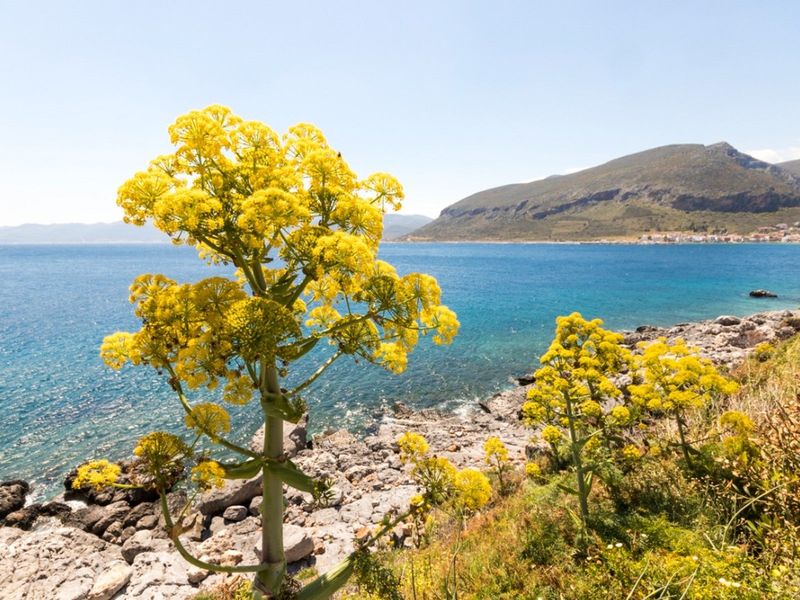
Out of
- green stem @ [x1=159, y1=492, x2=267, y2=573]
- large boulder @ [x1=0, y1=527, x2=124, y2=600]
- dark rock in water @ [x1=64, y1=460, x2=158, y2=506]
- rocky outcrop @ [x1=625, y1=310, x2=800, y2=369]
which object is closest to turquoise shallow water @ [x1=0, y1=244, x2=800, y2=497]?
dark rock in water @ [x1=64, y1=460, x2=158, y2=506]

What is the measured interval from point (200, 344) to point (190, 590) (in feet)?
33.0

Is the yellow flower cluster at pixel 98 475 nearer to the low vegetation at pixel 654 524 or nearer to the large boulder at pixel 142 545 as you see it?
the low vegetation at pixel 654 524

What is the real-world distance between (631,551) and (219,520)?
14253mm

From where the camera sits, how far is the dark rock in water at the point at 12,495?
16391 mm

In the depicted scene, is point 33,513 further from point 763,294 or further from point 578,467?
point 763,294

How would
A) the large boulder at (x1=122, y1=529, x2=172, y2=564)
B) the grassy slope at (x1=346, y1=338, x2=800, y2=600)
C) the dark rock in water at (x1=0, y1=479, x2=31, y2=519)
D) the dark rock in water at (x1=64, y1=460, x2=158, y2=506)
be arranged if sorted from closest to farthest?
1. the grassy slope at (x1=346, y1=338, x2=800, y2=600)
2. the large boulder at (x1=122, y1=529, x2=172, y2=564)
3. the dark rock in water at (x1=0, y1=479, x2=31, y2=519)
4. the dark rock in water at (x1=64, y1=460, x2=158, y2=506)

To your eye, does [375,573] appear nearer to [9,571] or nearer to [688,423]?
[688,423]

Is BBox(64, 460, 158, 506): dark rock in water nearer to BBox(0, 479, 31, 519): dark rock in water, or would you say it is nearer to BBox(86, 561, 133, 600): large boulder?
BBox(0, 479, 31, 519): dark rock in water

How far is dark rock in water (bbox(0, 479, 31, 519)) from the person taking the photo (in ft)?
53.8

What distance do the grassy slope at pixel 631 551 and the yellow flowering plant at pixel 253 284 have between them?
11.4ft

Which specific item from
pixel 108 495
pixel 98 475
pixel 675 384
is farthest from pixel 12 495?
pixel 675 384

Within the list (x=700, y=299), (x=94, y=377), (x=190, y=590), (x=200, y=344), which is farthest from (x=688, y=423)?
(x=700, y=299)

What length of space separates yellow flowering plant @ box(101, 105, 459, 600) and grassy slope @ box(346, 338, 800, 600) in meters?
3.46

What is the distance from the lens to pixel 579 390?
7.84 metres
